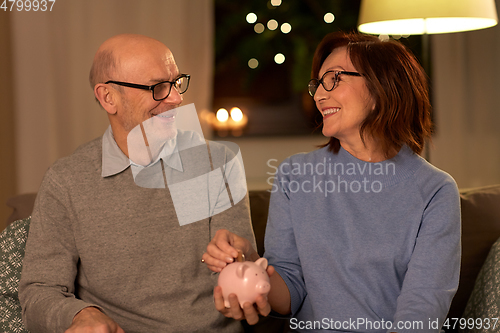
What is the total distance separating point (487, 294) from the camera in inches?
46.5

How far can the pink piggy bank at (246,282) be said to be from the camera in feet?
2.75

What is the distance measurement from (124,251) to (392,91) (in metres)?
0.75

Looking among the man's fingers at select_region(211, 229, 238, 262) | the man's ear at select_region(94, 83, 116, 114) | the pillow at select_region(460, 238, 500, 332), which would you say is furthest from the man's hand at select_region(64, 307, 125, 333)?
the pillow at select_region(460, 238, 500, 332)

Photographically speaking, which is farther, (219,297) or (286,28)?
(286,28)

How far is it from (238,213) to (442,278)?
50 cm

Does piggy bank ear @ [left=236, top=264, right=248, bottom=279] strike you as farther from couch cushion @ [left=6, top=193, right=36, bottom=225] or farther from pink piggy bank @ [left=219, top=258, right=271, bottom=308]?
couch cushion @ [left=6, top=193, right=36, bottom=225]

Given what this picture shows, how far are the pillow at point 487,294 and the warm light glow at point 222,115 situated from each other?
6.54 feet

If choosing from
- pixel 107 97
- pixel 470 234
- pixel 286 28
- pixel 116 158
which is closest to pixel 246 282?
pixel 116 158

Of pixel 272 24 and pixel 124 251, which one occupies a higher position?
pixel 272 24

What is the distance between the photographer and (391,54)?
3.64 ft

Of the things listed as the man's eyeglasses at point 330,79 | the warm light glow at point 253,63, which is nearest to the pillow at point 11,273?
the man's eyeglasses at point 330,79

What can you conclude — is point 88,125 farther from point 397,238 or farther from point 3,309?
point 397,238

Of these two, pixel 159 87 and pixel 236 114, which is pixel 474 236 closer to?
pixel 159 87

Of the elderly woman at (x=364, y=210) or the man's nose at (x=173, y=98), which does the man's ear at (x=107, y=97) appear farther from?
the elderly woman at (x=364, y=210)
